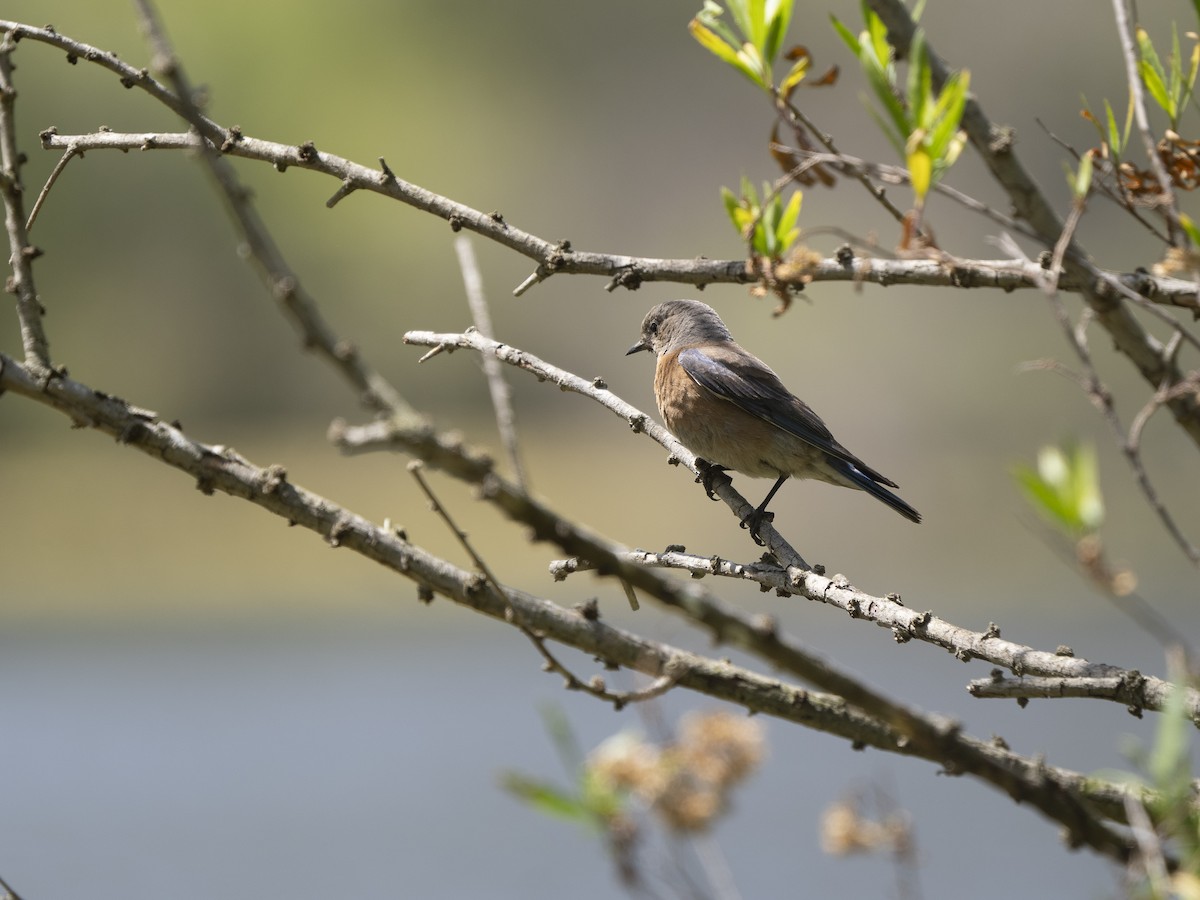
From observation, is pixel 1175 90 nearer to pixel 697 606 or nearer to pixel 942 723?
pixel 942 723

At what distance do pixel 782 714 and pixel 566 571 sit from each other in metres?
0.81

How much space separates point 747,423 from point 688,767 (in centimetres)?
340

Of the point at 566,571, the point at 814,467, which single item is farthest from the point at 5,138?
the point at 814,467

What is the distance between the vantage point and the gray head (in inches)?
274

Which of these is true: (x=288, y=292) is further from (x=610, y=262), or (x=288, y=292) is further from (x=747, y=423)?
(x=747, y=423)

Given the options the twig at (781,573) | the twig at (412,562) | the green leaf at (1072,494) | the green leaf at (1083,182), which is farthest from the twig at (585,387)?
the green leaf at (1072,494)

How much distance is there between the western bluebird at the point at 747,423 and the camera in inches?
243

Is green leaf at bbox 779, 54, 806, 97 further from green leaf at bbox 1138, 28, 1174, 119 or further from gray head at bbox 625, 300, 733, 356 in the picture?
gray head at bbox 625, 300, 733, 356

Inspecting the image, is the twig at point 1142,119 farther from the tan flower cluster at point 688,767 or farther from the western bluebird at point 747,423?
the western bluebird at point 747,423

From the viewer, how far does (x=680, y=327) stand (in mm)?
7070

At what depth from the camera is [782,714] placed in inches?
108

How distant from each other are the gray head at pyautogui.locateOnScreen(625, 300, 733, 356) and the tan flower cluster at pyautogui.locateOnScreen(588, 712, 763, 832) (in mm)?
3869

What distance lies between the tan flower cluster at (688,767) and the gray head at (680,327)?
3869 mm

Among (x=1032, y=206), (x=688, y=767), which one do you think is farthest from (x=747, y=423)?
(x=1032, y=206)
